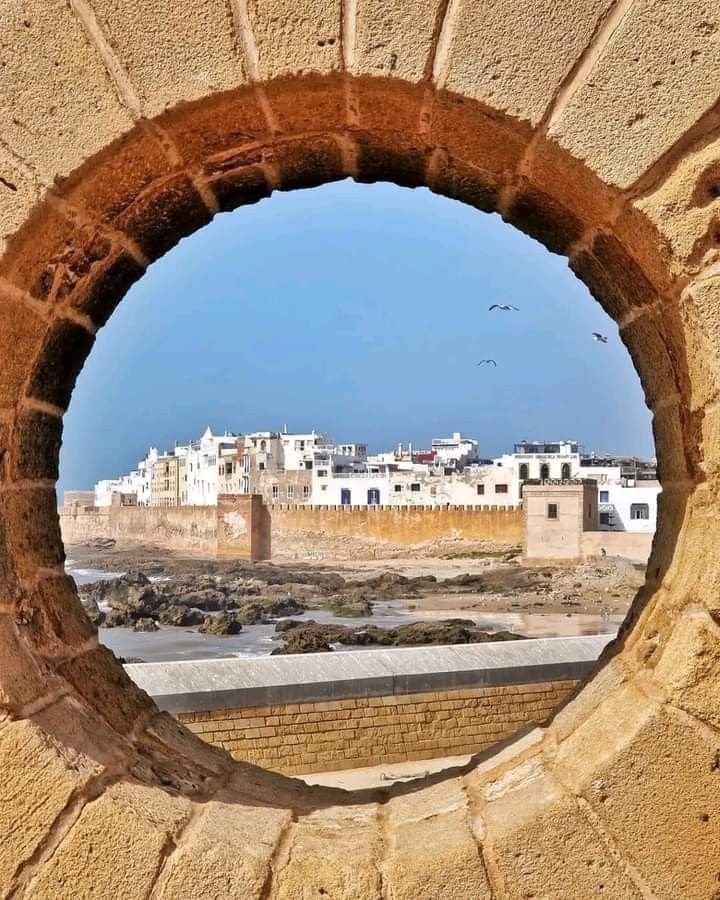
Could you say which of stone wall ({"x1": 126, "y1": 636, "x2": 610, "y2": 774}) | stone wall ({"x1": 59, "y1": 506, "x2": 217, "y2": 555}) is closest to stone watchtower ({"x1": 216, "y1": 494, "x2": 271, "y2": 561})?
stone wall ({"x1": 59, "y1": 506, "x2": 217, "y2": 555})

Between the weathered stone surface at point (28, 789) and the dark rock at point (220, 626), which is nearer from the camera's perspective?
the weathered stone surface at point (28, 789)

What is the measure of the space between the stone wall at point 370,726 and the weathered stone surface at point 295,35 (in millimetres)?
6104

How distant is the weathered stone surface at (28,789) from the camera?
192 cm

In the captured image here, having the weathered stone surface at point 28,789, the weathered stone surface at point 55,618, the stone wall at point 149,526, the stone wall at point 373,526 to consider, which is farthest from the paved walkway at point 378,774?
the stone wall at point 149,526

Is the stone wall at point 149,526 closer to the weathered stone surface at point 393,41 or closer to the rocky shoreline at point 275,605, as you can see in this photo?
the rocky shoreline at point 275,605

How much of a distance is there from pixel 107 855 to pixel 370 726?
641 centimetres

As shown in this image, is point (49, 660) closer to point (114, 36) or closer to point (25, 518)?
point (25, 518)

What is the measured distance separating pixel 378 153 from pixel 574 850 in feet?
5.46

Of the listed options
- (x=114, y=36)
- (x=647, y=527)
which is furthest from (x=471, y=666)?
(x=647, y=527)

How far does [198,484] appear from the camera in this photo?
6253cm

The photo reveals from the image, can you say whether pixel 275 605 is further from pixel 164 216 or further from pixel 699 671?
pixel 699 671

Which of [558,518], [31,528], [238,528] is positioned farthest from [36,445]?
[238,528]

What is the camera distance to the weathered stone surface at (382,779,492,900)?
1.88 metres

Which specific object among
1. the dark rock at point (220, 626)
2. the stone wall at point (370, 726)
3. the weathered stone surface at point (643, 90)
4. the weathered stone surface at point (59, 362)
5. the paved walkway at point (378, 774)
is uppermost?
the weathered stone surface at point (643, 90)
